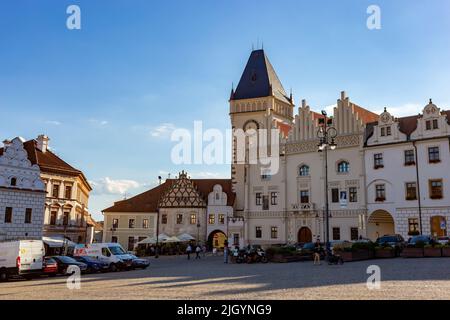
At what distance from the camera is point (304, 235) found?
1973 inches

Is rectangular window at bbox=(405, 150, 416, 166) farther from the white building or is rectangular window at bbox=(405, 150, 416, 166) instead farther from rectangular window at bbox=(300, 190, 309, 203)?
rectangular window at bbox=(300, 190, 309, 203)

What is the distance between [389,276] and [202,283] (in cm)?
760

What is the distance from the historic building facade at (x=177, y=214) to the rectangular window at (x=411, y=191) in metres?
24.8

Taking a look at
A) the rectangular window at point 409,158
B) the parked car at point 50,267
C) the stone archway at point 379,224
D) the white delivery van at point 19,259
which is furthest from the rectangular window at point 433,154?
the white delivery van at point 19,259

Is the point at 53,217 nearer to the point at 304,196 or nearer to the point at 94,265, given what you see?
the point at 94,265

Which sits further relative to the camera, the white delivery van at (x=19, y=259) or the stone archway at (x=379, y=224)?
the stone archway at (x=379, y=224)

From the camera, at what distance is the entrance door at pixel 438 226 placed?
39562 millimetres

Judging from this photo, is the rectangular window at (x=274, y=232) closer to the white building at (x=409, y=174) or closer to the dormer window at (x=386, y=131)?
the white building at (x=409, y=174)

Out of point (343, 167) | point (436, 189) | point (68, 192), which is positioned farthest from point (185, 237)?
point (436, 189)

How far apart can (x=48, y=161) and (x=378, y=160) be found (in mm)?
35012
